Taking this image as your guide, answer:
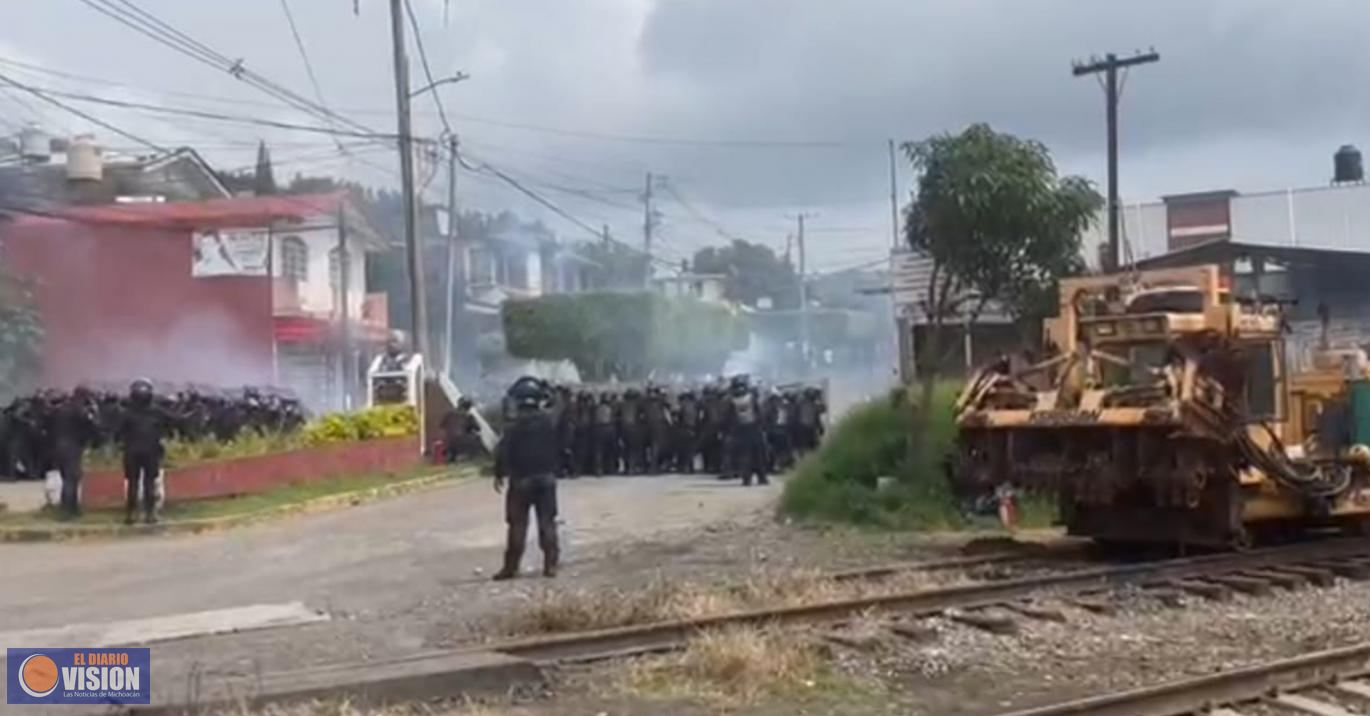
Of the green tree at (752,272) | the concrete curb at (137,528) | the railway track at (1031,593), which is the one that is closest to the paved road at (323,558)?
the concrete curb at (137,528)

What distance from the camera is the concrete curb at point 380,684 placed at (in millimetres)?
8469

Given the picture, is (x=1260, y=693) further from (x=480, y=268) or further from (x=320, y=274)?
(x=480, y=268)

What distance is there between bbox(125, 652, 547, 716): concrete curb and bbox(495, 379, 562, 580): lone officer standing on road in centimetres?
456

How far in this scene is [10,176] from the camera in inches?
1688

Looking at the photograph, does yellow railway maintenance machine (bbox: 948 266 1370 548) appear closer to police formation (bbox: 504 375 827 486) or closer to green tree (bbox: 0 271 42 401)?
police formation (bbox: 504 375 827 486)

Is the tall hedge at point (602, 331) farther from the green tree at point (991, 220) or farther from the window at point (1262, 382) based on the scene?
the window at point (1262, 382)

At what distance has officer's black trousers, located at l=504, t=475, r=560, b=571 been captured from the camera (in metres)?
14.3

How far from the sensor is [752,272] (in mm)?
82312

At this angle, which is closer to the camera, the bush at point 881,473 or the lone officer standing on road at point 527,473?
the lone officer standing on road at point 527,473

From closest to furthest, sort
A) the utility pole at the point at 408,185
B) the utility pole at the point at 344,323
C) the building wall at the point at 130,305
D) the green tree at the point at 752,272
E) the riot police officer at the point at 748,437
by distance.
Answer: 1. the riot police officer at the point at 748,437
2. the utility pole at the point at 408,185
3. the building wall at the point at 130,305
4. the utility pole at the point at 344,323
5. the green tree at the point at 752,272

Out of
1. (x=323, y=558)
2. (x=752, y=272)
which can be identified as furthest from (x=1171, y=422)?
(x=752, y=272)

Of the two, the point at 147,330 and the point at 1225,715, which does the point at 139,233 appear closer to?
the point at 147,330

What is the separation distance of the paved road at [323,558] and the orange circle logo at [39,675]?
3952mm

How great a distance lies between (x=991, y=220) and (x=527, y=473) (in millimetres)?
7150
